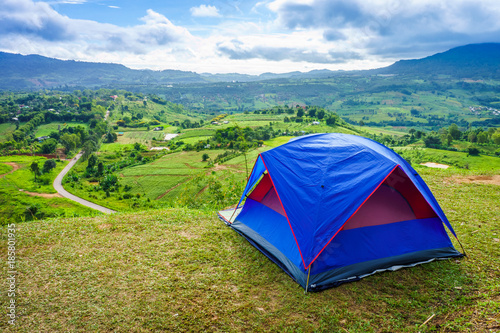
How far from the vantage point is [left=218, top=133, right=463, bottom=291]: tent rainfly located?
19.0 feet

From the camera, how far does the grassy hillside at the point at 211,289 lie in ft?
15.3

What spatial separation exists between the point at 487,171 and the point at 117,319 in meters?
17.2

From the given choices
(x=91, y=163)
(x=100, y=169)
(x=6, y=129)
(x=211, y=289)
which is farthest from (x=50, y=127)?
(x=211, y=289)

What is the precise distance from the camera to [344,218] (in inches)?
227

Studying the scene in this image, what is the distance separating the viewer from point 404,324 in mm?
4578

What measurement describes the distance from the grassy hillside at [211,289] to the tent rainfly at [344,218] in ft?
1.09

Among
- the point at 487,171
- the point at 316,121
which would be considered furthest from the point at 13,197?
the point at 316,121

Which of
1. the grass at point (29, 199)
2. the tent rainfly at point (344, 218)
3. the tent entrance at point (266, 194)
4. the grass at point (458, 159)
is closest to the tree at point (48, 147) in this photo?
the grass at point (29, 199)

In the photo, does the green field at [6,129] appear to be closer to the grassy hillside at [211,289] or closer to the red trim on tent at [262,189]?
the grassy hillside at [211,289]

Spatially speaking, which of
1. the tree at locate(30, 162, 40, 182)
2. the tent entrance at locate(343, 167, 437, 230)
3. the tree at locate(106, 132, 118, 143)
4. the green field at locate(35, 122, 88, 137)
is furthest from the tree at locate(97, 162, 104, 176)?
the tent entrance at locate(343, 167, 437, 230)

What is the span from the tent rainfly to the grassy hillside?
0.33m

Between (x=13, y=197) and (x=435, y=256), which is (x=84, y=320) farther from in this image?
(x=13, y=197)

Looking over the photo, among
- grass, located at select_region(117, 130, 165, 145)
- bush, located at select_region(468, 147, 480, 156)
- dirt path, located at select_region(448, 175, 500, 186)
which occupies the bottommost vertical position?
grass, located at select_region(117, 130, 165, 145)

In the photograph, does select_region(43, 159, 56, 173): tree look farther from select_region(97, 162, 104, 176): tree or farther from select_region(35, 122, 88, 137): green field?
select_region(35, 122, 88, 137): green field
